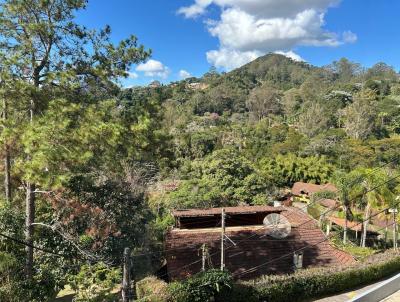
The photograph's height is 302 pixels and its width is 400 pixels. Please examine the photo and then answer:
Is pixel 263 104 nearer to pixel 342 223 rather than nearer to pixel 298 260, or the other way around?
pixel 342 223

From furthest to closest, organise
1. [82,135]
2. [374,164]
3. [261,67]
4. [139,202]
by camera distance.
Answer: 1. [261,67]
2. [374,164]
3. [139,202]
4. [82,135]

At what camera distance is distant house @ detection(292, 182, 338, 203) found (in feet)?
120

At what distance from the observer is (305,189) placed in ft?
124

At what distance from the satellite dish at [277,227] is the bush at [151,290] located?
17.3ft

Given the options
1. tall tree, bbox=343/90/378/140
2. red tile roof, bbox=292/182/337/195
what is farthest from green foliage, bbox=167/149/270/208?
tall tree, bbox=343/90/378/140

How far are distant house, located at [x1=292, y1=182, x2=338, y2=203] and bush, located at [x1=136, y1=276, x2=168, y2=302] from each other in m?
28.1

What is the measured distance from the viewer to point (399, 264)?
13820 mm

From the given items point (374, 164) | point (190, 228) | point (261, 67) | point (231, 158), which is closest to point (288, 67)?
point (261, 67)

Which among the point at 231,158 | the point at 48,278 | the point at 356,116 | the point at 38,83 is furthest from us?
the point at 356,116

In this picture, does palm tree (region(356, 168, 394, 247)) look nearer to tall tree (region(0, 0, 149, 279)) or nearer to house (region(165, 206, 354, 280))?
house (region(165, 206, 354, 280))

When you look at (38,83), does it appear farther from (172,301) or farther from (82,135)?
(172,301)

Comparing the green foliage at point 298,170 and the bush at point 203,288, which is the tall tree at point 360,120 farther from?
the bush at point 203,288

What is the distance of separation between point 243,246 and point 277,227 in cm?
143

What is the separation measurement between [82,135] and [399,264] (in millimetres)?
12176
